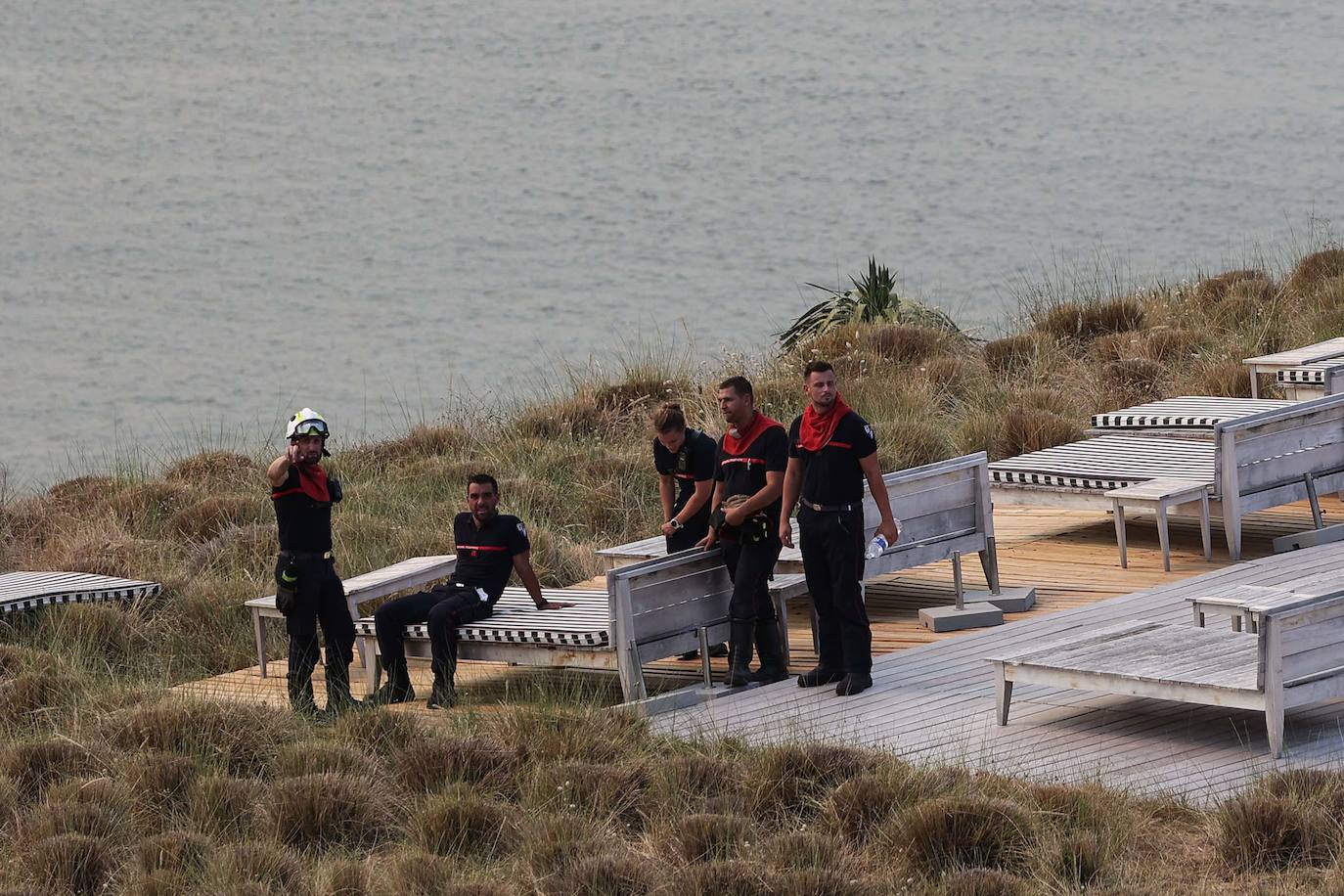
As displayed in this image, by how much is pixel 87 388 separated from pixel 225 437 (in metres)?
6.20

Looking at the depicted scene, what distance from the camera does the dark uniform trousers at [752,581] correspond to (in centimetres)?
1024

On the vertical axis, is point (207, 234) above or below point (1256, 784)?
above

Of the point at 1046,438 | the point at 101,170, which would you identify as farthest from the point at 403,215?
the point at 1046,438

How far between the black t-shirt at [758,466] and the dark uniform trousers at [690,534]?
609 mm

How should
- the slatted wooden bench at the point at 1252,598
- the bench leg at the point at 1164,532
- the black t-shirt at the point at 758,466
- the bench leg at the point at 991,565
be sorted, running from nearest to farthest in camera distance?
1. the slatted wooden bench at the point at 1252,598
2. the black t-shirt at the point at 758,466
3. the bench leg at the point at 991,565
4. the bench leg at the point at 1164,532

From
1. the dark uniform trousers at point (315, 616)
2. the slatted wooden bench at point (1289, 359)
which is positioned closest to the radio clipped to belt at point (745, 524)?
the dark uniform trousers at point (315, 616)

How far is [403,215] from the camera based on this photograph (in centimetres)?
4631

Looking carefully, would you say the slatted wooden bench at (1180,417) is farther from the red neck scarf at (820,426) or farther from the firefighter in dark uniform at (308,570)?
the firefighter in dark uniform at (308,570)

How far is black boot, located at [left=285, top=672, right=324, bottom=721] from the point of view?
10170 millimetres

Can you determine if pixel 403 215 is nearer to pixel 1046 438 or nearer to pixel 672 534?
pixel 1046 438

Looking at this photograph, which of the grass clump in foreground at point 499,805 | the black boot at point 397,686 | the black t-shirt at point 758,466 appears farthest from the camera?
the black boot at point 397,686

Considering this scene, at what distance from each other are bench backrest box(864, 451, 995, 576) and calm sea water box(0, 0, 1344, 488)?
16.1m

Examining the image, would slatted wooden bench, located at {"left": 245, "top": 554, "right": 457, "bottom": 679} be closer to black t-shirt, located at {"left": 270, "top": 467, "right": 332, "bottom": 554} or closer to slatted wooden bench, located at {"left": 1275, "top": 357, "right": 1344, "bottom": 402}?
black t-shirt, located at {"left": 270, "top": 467, "right": 332, "bottom": 554}

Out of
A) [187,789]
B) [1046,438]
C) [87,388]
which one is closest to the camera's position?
A: [187,789]
